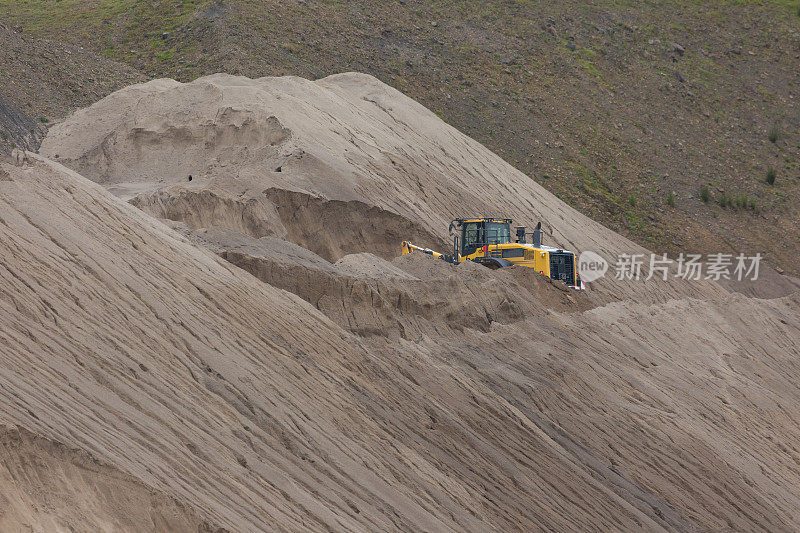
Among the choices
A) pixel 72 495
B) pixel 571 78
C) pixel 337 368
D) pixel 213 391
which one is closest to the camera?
pixel 72 495

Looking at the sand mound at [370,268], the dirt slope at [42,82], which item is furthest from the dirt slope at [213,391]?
the dirt slope at [42,82]

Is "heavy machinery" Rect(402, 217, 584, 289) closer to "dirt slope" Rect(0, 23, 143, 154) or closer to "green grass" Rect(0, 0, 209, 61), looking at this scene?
"dirt slope" Rect(0, 23, 143, 154)

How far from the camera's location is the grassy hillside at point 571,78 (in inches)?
1635

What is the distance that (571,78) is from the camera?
4925 cm

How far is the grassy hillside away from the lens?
1635 inches

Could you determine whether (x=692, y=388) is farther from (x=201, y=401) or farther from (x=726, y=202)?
(x=726, y=202)

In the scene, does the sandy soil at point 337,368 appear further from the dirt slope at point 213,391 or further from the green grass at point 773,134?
the green grass at point 773,134

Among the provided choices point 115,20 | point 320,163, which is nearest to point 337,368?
point 320,163

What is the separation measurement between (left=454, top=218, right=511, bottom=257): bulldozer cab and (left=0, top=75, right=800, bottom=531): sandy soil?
1.91 metres

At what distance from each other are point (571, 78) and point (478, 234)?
27.6 meters

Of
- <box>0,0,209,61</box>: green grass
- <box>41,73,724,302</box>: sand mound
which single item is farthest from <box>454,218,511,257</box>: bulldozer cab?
<box>0,0,209,61</box>: green grass

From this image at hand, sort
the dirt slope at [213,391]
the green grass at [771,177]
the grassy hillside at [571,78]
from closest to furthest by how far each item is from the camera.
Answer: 1. the dirt slope at [213,391]
2. the grassy hillside at [571,78]
3. the green grass at [771,177]

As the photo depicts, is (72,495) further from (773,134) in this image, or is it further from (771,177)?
(773,134)

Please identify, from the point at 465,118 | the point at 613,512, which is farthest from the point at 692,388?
the point at 465,118
